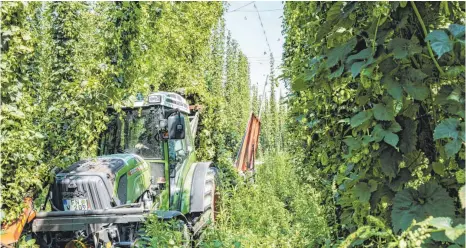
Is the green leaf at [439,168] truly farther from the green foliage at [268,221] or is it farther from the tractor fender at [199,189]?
the tractor fender at [199,189]

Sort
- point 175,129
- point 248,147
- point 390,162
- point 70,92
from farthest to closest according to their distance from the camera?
point 248,147 < point 175,129 < point 70,92 < point 390,162

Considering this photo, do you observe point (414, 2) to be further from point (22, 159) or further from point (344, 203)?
point (22, 159)

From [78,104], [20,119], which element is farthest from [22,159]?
[78,104]

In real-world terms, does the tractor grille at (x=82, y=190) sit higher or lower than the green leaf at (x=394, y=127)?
lower

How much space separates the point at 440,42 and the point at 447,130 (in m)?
0.28

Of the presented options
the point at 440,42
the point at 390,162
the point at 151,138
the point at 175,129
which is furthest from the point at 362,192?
the point at 151,138

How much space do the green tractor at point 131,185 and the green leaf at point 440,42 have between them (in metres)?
3.33

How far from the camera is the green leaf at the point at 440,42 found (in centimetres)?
131

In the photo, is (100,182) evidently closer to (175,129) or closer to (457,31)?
(175,129)

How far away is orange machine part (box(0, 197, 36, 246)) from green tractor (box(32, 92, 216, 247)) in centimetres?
25

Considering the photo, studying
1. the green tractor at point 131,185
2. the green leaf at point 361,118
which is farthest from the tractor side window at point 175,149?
the green leaf at point 361,118

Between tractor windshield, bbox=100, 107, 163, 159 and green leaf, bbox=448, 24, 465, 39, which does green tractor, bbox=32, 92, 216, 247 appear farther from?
green leaf, bbox=448, 24, 465, 39

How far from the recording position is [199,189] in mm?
6309

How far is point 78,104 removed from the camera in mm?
5082
